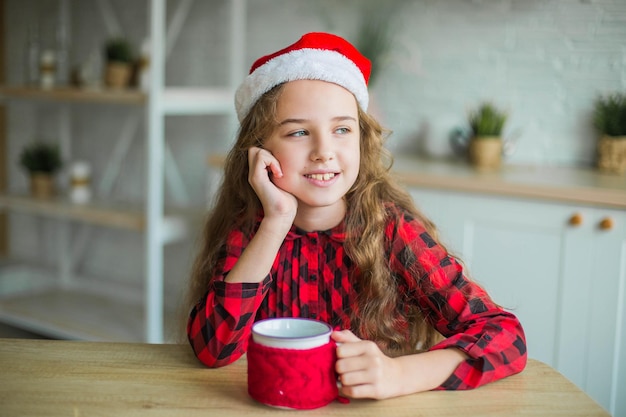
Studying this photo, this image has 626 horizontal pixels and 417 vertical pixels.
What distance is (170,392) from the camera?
101cm

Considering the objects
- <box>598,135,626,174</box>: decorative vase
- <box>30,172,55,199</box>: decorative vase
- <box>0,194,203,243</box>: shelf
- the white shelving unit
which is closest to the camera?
<box>598,135,626,174</box>: decorative vase

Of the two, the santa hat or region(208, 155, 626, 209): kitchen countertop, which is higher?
the santa hat

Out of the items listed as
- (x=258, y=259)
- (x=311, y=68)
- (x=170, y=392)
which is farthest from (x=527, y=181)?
(x=170, y=392)

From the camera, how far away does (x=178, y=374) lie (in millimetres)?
1075

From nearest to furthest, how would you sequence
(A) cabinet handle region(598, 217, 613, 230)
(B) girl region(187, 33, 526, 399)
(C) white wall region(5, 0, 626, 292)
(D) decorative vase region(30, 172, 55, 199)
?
1. (B) girl region(187, 33, 526, 399)
2. (A) cabinet handle region(598, 217, 613, 230)
3. (C) white wall region(5, 0, 626, 292)
4. (D) decorative vase region(30, 172, 55, 199)

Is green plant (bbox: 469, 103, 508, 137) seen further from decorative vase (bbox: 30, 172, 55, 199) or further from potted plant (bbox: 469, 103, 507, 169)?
decorative vase (bbox: 30, 172, 55, 199)

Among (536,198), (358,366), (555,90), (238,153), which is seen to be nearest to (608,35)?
(555,90)

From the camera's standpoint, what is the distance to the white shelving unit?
2.84 metres

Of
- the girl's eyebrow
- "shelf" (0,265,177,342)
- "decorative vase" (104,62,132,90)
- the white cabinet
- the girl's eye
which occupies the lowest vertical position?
"shelf" (0,265,177,342)

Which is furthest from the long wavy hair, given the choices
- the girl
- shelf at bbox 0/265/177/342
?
shelf at bbox 0/265/177/342

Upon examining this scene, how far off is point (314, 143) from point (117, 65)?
2113 millimetres

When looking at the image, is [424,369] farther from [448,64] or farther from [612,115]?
[448,64]

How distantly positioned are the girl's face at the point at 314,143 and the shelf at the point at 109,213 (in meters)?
1.74

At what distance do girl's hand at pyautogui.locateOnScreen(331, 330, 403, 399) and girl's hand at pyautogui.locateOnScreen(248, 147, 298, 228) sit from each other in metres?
0.33
